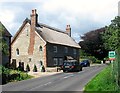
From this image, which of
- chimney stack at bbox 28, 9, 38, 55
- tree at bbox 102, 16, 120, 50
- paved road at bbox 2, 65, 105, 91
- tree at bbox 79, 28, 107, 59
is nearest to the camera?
paved road at bbox 2, 65, 105, 91

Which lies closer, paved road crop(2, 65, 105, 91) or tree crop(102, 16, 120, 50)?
paved road crop(2, 65, 105, 91)

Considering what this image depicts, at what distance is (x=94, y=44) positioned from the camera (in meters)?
87.9

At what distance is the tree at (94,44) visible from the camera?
87688 mm

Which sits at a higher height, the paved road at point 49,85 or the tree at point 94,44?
the tree at point 94,44

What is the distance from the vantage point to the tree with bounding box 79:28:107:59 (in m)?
87.7

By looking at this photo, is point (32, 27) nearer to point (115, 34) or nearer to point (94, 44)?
point (115, 34)

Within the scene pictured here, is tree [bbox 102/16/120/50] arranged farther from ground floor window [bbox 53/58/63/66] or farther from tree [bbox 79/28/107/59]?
tree [bbox 79/28/107/59]

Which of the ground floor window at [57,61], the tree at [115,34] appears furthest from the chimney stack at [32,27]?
the tree at [115,34]

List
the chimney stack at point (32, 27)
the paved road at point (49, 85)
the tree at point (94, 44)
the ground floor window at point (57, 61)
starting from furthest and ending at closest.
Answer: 1. the tree at point (94, 44)
2. the ground floor window at point (57, 61)
3. the chimney stack at point (32, 27)
4. the paved road at point (49, 85)

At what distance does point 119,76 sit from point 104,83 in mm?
1418

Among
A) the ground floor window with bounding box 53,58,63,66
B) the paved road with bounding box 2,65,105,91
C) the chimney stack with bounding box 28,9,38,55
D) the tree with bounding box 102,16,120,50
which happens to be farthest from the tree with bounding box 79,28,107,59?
the paved road with bounding box 2,65,105,91

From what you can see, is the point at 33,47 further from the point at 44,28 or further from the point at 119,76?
the point at 119,76

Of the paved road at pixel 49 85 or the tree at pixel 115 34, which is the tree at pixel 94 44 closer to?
the tree at pixel 115 34

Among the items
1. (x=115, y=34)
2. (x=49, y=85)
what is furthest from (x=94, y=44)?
(x=49, y=85)
